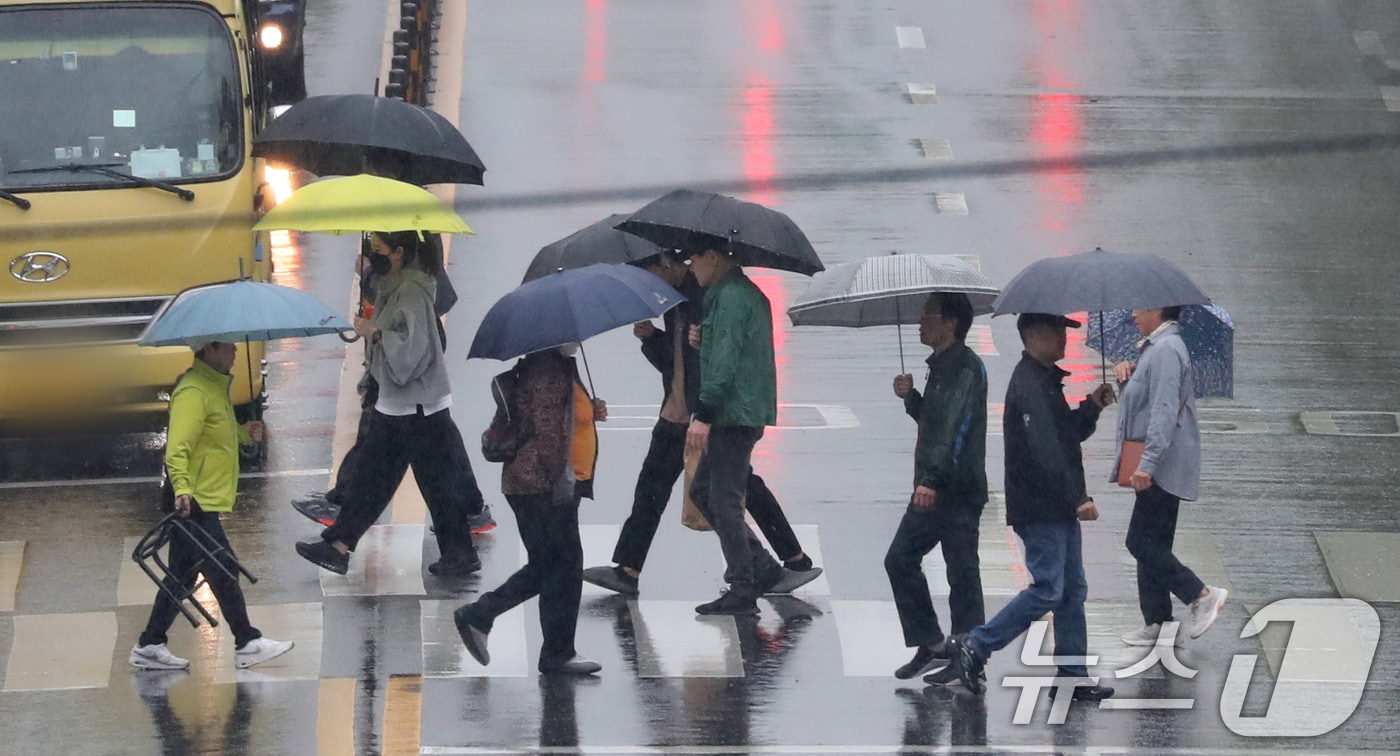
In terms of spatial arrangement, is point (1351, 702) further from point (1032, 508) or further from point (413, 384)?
point (413, 384)

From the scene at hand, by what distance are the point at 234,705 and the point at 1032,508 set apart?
133 inches

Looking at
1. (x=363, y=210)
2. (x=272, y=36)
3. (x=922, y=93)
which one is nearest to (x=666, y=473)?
(x=363, y=210)

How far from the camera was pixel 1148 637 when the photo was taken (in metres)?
9.86

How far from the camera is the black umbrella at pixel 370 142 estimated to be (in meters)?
11.4

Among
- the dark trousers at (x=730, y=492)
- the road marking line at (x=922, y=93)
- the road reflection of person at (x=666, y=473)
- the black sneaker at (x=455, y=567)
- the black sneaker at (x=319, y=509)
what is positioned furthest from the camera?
the road marking line at (x=922, y=93)

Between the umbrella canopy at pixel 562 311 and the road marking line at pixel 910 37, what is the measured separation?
A: 1345cm

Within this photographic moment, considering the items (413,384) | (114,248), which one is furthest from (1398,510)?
(114,248)

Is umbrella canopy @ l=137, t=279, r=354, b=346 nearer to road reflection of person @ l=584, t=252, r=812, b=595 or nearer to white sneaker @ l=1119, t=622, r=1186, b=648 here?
road reflection of person @ l=584, t=252, r=812, b=595

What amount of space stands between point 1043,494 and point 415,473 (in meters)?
3.27

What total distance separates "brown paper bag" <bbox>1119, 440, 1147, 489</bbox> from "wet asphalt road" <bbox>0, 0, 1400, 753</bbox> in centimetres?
80

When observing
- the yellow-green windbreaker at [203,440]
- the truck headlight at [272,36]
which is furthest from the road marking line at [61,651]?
the truck headlight at [272,36]

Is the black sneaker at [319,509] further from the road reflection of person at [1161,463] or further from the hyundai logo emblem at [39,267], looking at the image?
the road reflection of person at [1161,463]

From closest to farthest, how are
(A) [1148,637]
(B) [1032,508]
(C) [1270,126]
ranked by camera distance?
1. (B) [1032,508]
2. (A) [1148,637]
3. (C) [1270,126]

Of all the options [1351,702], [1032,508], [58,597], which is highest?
[1032,508]
